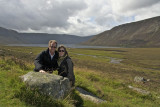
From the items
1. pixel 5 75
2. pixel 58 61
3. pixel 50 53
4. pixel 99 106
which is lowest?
pixel 99 106

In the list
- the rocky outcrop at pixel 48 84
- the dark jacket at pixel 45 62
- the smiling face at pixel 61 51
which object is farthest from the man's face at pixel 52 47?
the rocky outcrop at pixel 48 84

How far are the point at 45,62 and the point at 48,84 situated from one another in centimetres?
215

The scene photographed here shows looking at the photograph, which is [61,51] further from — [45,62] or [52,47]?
[45,62]

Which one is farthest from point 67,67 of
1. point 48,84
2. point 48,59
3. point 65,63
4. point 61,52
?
point 48,84

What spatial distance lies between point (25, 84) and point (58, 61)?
2529 millimetres

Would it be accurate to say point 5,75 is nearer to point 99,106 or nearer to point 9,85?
point 9,85

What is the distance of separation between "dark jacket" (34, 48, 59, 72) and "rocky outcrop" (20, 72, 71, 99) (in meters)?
1.07

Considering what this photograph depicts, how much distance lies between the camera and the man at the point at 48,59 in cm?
730

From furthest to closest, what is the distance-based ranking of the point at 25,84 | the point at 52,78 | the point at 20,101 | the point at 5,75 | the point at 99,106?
the point at 5,75 → the point at 99,106 → the point at 52,78 → the point at 25,84 → the point at 20,101

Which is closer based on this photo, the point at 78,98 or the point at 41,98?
the point at 41,98

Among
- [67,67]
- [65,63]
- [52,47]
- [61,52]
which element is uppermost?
[52,47]

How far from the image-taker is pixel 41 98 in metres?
5.34

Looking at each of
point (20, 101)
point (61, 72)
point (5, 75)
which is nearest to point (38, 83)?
point (20, 101)

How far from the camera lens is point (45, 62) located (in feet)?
25.4
